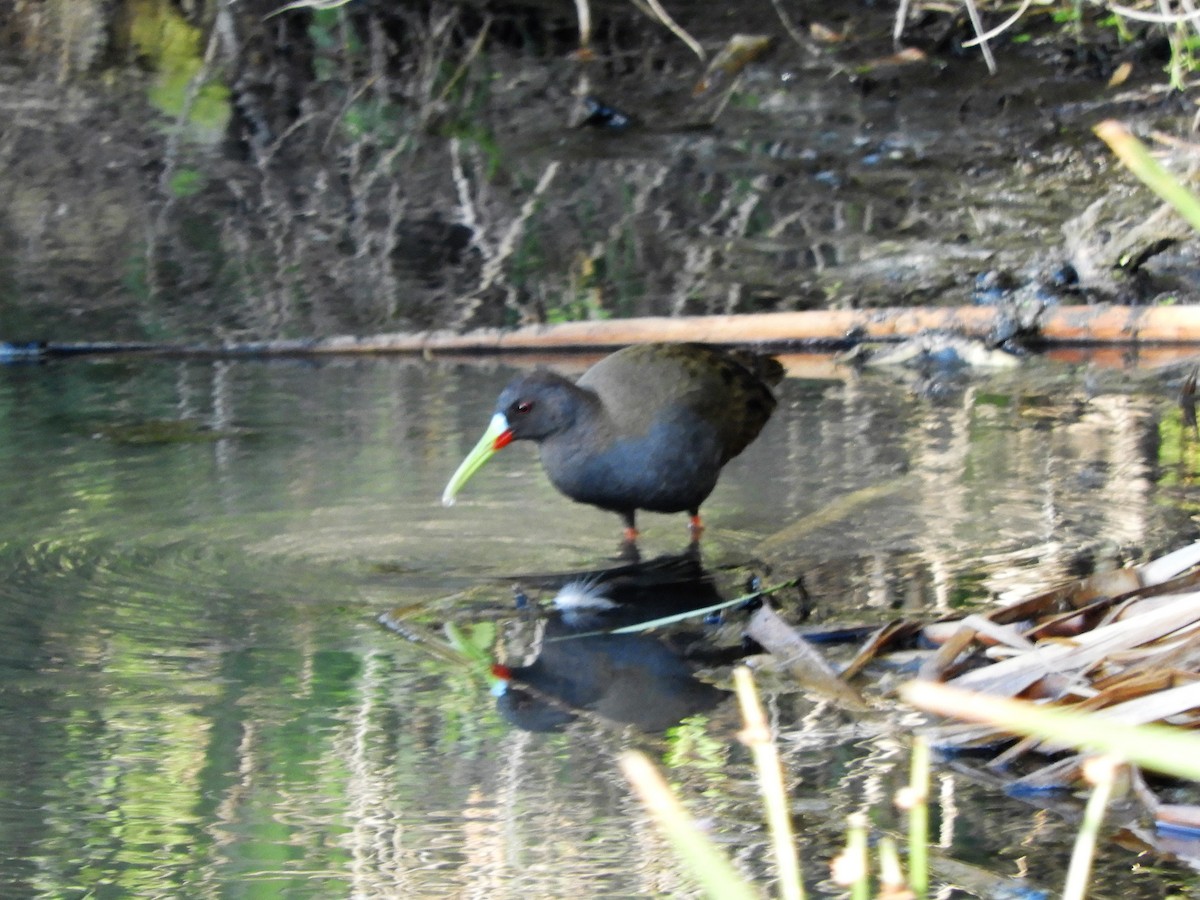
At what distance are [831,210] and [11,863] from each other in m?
7.88

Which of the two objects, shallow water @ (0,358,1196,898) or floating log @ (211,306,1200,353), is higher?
floating log @ (211,306,1200,353)

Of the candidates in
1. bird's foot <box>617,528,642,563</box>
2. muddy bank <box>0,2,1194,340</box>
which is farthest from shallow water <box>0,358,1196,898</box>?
muddy bank <box>0,2,1194,340</box>

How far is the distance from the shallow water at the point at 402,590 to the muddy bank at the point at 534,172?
124cm

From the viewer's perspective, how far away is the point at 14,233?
995cm

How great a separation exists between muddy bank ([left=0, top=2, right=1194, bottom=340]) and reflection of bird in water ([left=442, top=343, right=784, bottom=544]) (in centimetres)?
283

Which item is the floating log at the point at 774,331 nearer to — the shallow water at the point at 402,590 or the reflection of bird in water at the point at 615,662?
the shallow water at the point at 402,590

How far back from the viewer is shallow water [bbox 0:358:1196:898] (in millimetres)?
3061

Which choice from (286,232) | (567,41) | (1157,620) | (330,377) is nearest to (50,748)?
(1157,620)

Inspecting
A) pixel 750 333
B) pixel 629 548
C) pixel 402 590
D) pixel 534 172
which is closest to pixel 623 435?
pixel 629 548

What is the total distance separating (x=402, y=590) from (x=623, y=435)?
2.86 feet

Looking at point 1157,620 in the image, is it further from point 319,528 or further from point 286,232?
point 286,232

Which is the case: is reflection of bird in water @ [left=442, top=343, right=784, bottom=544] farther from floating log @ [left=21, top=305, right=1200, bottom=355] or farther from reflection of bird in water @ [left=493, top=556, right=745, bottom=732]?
floating log @ [left=21, top=305, right=1200, bottom=355]

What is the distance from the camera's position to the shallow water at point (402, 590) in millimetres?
3061

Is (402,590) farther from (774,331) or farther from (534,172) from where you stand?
(534,172)
